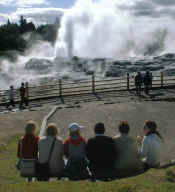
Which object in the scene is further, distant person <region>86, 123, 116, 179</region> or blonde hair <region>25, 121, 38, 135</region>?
blonde hair <region>25, 121, 38, 135</region>

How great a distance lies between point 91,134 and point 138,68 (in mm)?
21959

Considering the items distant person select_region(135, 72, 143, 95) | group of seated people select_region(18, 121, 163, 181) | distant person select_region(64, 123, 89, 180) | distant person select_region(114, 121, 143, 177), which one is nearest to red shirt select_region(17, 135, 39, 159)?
group of seated people select_region(18, 121, 163, 181)

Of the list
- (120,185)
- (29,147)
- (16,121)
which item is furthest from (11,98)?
(120,185)

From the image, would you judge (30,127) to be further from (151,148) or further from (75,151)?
(151,148)

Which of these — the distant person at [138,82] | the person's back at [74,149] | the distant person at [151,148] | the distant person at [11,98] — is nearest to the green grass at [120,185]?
the distant person at [151,148]

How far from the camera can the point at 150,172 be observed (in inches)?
209

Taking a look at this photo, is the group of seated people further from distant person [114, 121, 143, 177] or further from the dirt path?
the dirt path

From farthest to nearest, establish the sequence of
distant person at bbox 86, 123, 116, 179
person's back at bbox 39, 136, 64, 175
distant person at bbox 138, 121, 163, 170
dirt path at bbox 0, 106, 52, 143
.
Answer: dirt path at bbox 0, 106, 52, 143, distant person at bbox 138, 121, 163, 170, person's back at bbox 39, 136, 64, 175, distant person at bbox 86, 123, 116, 179

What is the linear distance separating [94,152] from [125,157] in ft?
1.94

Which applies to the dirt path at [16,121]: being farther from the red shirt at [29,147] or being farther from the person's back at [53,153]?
the person's back at [53,153]

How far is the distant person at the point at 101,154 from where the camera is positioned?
562 centimetres

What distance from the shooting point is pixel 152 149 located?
19.3 feet

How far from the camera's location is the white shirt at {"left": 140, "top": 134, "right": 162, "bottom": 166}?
586cm

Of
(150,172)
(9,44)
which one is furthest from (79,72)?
(9,44)
